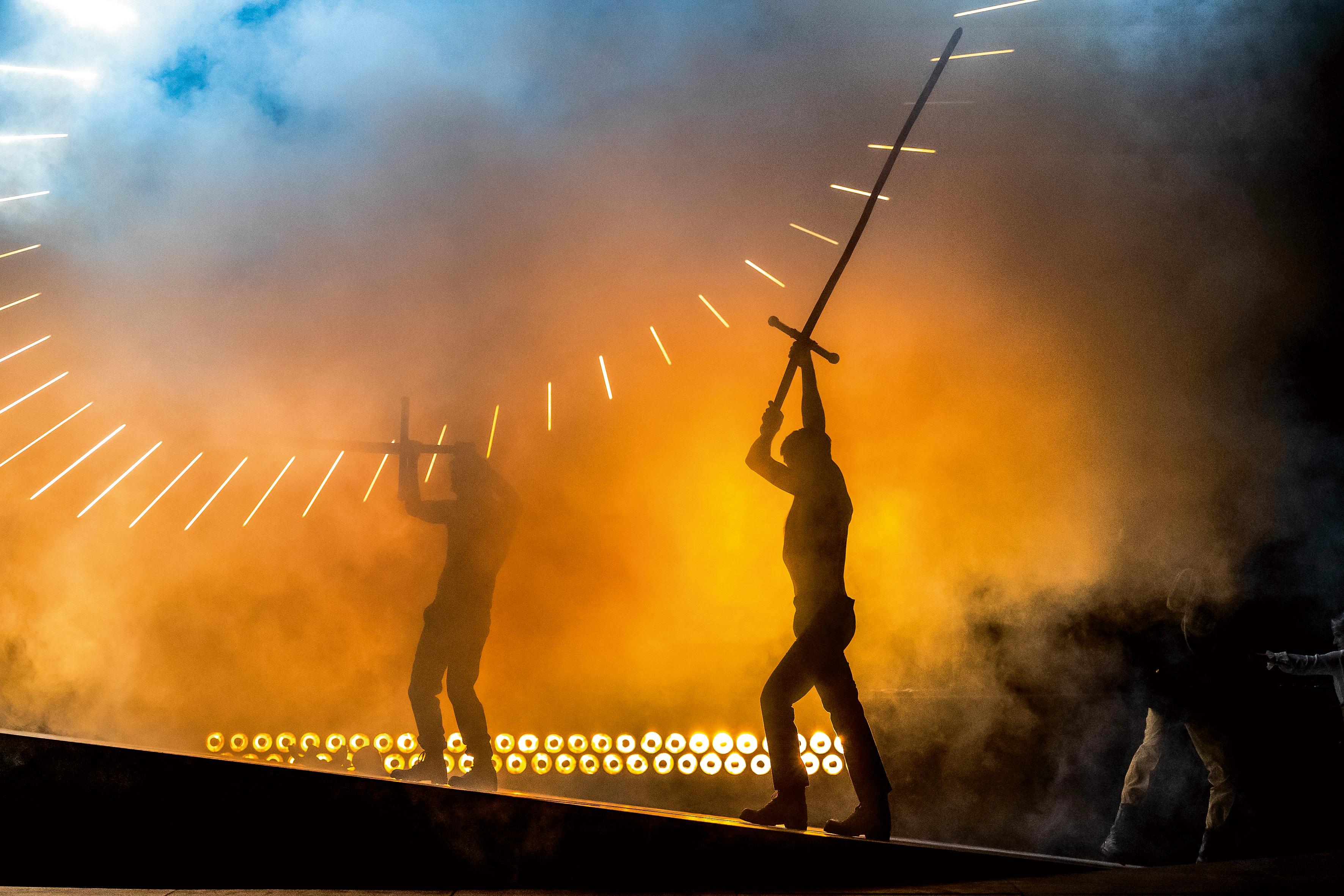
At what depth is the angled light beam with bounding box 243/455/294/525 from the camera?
6.70 meters

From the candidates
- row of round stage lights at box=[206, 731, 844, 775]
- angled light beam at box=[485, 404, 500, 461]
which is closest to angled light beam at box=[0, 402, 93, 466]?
row of round stage lights at box=[206, 731, 844, 775]

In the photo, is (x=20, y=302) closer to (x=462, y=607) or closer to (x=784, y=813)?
(x=462, y=607)

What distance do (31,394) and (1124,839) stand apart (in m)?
9.19

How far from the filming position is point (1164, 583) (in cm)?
554

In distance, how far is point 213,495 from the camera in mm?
6695

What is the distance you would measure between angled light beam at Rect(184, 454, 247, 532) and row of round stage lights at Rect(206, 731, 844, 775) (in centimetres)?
193

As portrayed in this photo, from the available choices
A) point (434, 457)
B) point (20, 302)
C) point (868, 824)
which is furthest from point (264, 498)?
point (868, 824)

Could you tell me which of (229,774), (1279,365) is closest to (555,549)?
(229,774)

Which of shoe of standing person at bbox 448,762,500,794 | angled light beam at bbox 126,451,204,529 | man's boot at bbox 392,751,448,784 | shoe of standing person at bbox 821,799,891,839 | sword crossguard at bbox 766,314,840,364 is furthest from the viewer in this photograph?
angled light beam at bbox 126,451,204,529

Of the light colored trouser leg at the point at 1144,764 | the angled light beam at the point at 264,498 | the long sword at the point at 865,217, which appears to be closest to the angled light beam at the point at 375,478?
the angled light beam at the point at 264,498

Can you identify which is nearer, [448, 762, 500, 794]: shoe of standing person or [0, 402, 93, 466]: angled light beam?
[448, 762, 500, 794]: shoe of standing person

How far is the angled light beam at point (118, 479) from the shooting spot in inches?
257

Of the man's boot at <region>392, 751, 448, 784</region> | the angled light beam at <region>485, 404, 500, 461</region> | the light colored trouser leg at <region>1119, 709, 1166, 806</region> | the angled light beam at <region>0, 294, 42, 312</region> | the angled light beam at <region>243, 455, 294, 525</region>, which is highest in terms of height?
the angled light beam at <region>0, 294, 42, 312</region>

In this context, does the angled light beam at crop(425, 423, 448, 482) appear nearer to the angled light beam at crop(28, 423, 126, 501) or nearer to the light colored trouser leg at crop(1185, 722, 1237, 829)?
the angled light beam at crop(28, 423, 126, 501)
